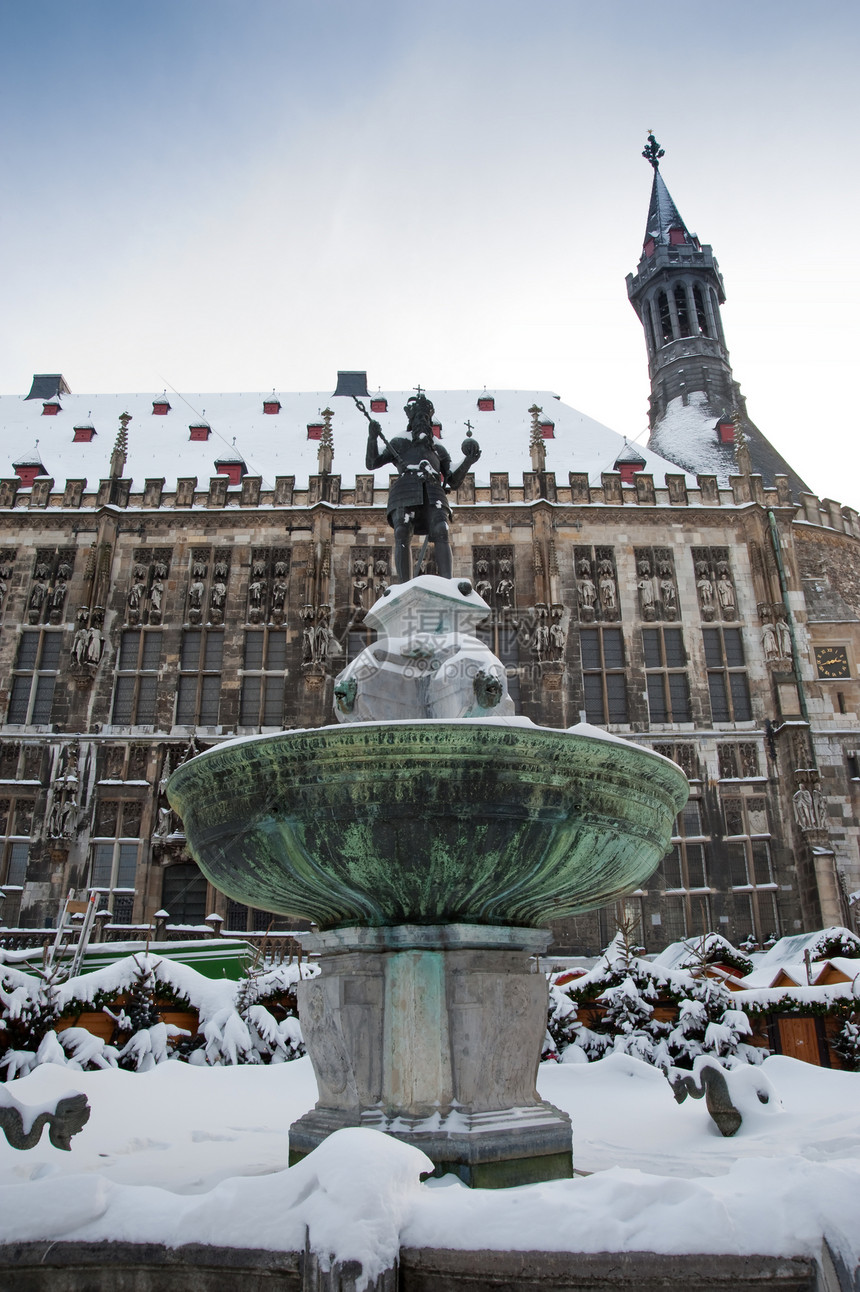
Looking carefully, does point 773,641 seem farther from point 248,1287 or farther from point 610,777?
point 248,1287

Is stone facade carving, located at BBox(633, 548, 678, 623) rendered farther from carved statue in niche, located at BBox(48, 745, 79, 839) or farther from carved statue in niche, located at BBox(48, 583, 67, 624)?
carved statue in niche, located at BBox(48, 583, 67, 624)

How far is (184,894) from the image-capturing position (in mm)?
21219

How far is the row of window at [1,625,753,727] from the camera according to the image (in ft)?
74.7

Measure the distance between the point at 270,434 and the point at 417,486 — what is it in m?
24.6

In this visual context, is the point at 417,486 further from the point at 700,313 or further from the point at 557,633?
the point at 700,313

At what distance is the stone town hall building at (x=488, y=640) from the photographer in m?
21.0

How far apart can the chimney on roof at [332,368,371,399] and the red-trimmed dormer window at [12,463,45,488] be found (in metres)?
12.1

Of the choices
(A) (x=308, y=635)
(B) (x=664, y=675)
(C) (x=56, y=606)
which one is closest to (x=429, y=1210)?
(A) (x=308, y=635)

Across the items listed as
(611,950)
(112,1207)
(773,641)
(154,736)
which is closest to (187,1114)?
(112,1207)

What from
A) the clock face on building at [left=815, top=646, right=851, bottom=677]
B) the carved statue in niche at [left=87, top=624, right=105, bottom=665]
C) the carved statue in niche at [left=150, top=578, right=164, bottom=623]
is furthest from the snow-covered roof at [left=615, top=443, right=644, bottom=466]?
the carved statue in niche at [left=87, top=624, right=105, bottom=665]

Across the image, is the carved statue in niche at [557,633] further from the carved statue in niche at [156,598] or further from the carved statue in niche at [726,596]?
the carved statue in niche at [156,598]

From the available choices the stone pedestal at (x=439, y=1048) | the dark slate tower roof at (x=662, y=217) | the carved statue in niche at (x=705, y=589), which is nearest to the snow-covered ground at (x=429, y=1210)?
the stone pedestal at (x=439, y=1048)

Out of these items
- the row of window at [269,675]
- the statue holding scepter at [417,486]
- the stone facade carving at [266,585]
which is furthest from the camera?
the stone facade carving at [266,585]

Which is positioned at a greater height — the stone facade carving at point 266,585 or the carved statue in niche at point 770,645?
the stone facade carving at point 266,585
